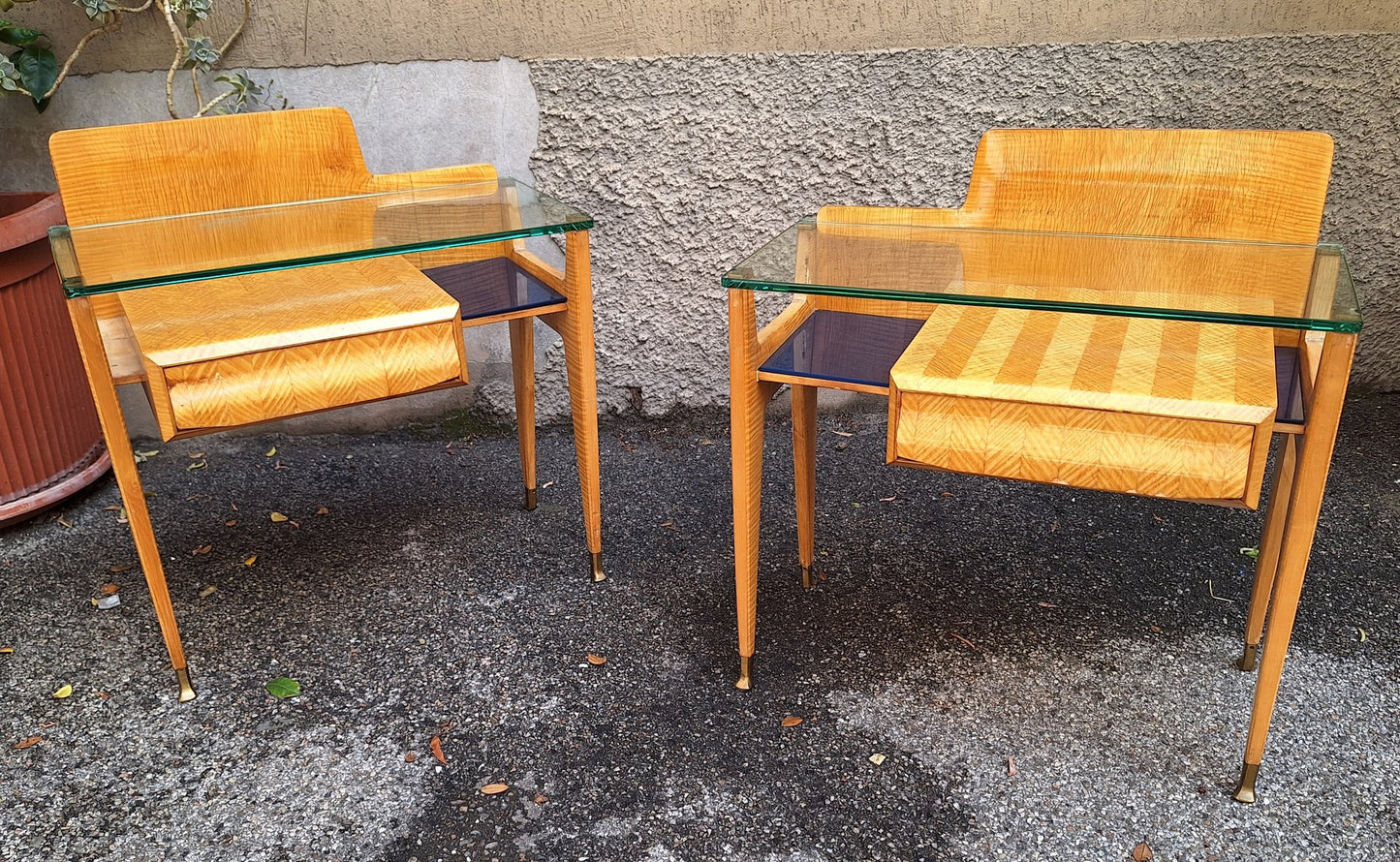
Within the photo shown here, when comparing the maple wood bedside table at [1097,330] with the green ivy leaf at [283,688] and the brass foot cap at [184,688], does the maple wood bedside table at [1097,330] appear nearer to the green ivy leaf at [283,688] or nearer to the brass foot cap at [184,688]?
the green ivy leaf at [283,688]

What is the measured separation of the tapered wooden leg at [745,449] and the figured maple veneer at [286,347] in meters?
0.56

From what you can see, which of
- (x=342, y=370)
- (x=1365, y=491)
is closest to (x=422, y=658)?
(x=342, y=370)

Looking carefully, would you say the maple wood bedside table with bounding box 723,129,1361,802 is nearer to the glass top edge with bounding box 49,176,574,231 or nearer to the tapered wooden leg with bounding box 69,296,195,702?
the glass top edge with bounding box 49,176,574,231

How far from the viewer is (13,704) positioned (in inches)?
83.2

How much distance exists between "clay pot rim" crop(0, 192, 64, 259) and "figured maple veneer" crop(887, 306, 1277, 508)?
209cm

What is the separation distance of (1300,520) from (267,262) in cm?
172

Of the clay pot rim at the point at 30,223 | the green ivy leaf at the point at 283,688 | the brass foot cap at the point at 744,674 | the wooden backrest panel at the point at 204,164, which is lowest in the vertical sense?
the green ivy leaf at the point at 283,688

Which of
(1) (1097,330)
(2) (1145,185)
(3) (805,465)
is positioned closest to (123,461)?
(3) (805,465)

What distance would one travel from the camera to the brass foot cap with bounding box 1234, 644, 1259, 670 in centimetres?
210

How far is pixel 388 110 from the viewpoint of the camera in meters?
2.95

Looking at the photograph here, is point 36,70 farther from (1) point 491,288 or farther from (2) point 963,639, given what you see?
(2) point 963,639

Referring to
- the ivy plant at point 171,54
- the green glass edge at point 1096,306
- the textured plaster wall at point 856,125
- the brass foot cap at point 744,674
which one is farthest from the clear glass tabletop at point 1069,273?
the ivy plant at point 171,54

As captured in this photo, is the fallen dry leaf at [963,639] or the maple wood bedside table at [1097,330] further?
the fallen dry leaf at [963,639]

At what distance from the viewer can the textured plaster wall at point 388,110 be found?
2922 mm
